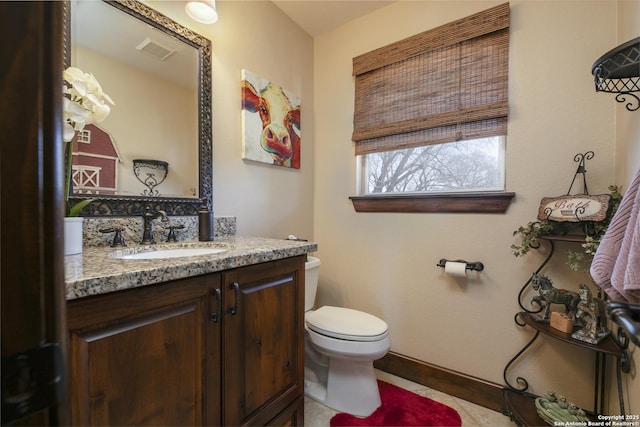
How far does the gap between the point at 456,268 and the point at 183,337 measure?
1410 mm

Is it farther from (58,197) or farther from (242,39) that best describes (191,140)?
(58,197)

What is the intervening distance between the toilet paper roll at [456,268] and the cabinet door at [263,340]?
0.90 m

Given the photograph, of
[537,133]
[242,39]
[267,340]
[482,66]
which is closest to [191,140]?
[242,39]

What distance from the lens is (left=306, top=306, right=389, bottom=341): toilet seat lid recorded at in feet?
4.52

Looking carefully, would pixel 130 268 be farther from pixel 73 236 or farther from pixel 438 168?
pixel 438 168

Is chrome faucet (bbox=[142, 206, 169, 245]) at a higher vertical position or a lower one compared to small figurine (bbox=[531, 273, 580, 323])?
higher

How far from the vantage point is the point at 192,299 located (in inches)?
31.7

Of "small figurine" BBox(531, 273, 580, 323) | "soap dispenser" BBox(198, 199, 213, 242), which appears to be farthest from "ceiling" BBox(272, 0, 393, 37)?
"small figurine" BBox(531, 273, 580, 323)

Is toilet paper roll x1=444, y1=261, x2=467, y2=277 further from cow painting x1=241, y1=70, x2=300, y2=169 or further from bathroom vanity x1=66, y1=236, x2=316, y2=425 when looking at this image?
cow painting x1=241, y1=70, x2=300, y2=169

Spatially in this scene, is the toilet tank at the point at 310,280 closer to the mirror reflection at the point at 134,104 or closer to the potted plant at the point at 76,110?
the mirror reflection at the point at 134,104

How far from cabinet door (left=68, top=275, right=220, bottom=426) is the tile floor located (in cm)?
80

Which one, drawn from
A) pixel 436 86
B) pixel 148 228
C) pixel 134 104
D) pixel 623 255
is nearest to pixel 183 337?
pixel 148 228

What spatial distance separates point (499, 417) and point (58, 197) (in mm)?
2028

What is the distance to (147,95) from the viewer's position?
1269 mm
